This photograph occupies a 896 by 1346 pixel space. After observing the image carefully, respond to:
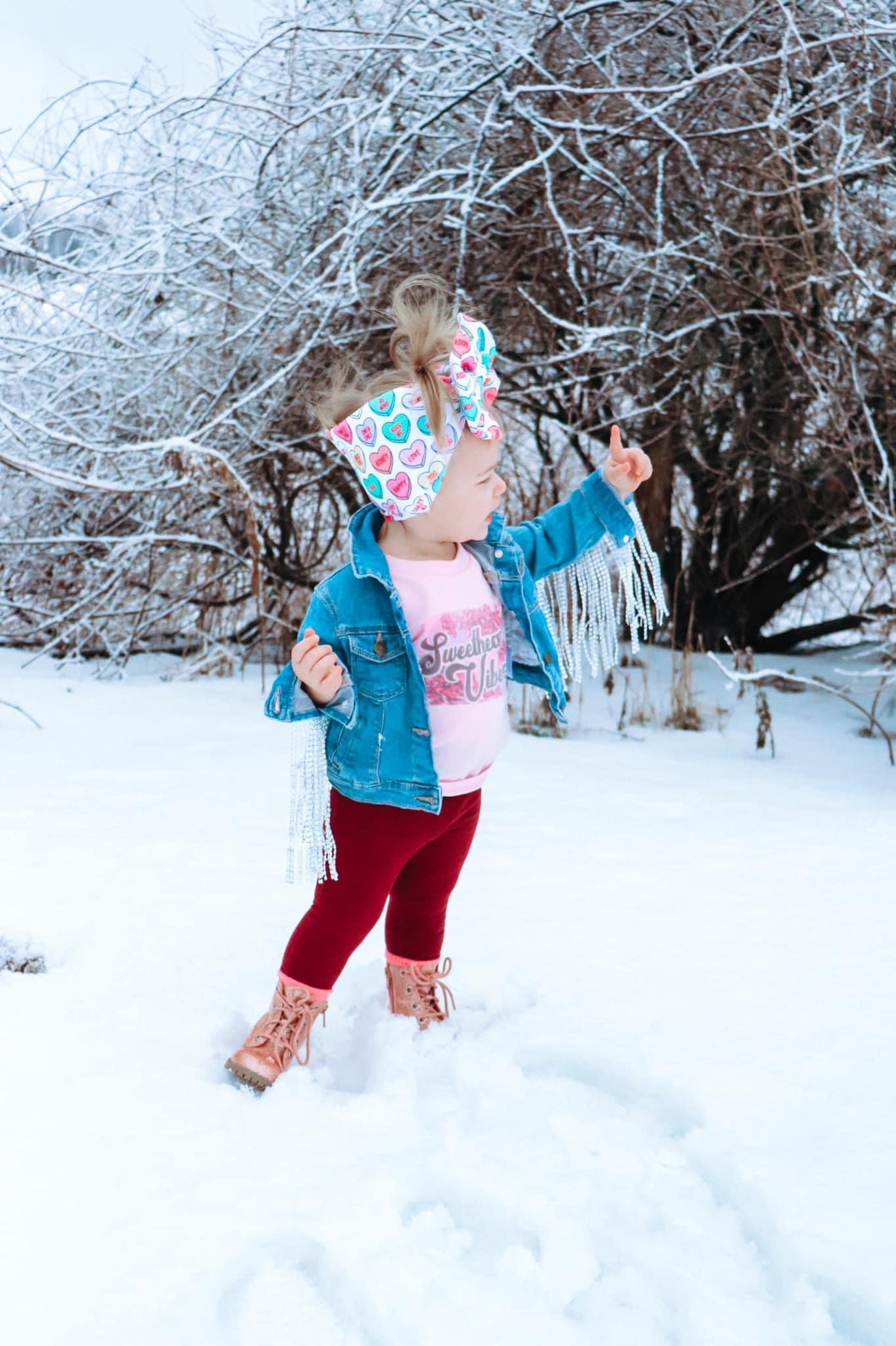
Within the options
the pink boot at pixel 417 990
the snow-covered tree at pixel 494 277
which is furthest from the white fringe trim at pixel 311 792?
the snow-covered tree at pixel 494 277

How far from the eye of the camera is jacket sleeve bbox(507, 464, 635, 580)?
6.14 ft

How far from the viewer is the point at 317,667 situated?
1.57m

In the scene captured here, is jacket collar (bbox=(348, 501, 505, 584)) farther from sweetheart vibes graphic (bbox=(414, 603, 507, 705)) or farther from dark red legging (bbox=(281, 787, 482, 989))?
dark red legging (bbox=(281, 787, 482, 989))

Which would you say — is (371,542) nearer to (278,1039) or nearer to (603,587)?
(603,587)

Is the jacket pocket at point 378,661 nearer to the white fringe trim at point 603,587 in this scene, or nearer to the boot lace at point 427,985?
the white fringe trim at point 603,587

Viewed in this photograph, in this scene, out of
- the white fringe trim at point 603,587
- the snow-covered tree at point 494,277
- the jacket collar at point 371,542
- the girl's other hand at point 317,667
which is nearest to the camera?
the girl's other hand at point 317,667

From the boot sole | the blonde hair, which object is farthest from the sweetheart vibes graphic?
the boot sole

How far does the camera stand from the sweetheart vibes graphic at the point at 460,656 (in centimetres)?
172

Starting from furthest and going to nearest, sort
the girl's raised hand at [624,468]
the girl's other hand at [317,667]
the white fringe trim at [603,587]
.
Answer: the white fringe trim at [603,587]
the girl's raised hand at [624,468]
the girl's other hand at [317,667]

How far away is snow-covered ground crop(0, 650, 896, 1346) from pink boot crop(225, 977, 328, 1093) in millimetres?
36

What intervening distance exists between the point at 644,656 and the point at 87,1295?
3897mm

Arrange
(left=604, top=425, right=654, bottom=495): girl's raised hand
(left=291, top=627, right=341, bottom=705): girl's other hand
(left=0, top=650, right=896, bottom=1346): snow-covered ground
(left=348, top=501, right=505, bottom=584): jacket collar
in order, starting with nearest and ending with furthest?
1. (left=0, top=650, right=896, bottom=1346): snow-covered ground
2. (left=291, top=627, right=341, bottom=705): girl's other hand
3. (left=348, top=501, right=505, bottom=584): jacket collar
4. (left=604, top=425, right=654, bottom=495): girl's raised hand

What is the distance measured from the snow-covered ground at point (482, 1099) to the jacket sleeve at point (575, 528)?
0.77m

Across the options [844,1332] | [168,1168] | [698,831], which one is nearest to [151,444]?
[698,831]
